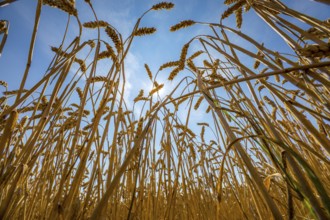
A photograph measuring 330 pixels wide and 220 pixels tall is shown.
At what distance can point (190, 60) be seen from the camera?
1.59 meters

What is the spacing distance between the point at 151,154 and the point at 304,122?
1115 mm

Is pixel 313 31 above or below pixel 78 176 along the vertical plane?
above

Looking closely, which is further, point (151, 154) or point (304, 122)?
point (151, 154)

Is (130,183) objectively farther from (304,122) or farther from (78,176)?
(304,122)

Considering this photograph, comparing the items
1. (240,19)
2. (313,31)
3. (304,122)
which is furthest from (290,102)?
(240,19)

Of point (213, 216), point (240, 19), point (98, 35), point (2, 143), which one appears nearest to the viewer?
point (2, 143)

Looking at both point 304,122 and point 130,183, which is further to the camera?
point 130,183

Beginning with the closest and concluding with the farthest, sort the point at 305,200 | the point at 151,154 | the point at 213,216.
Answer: the point at 305,200 < the point at 213,216 < the point at 151,154

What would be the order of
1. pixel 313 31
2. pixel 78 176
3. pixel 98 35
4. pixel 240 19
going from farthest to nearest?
pixel 240 19
pixel 313 31
pixel 98 35
pixel 78 176

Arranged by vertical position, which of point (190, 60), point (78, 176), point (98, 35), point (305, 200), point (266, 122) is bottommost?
point (305, 200)

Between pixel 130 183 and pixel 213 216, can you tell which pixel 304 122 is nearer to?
pixel 213 216

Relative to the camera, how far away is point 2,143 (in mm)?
569

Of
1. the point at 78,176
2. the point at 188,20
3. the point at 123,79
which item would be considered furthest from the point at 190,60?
the point at 78,176

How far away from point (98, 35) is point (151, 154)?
3.18 ft
